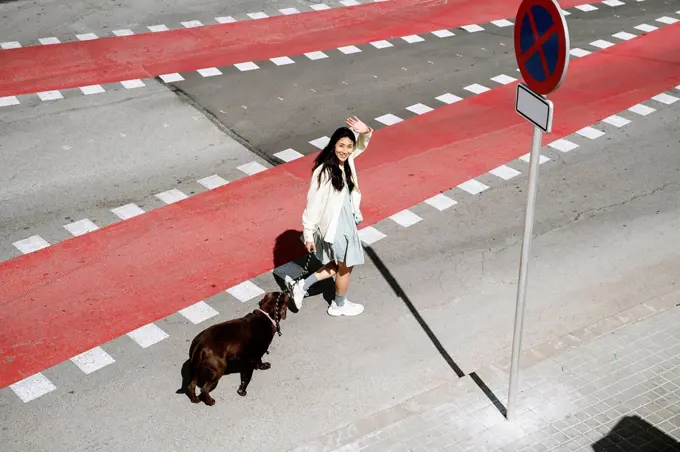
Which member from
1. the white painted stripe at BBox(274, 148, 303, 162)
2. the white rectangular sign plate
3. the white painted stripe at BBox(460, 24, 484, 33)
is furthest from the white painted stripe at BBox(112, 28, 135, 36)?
the white rectangular sign plate

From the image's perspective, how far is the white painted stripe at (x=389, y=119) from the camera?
47.9 feet

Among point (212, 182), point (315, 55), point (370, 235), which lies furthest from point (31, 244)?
point (315, 55)

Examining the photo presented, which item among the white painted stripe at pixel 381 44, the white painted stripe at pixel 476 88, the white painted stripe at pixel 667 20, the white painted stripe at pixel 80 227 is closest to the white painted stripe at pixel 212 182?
the white painted stripe at pixel 80 227

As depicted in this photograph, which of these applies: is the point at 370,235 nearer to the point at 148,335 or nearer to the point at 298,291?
the point at 298,291

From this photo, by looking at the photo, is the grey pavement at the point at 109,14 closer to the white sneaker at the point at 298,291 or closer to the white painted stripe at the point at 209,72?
the white painted stripe at the point at 209,72

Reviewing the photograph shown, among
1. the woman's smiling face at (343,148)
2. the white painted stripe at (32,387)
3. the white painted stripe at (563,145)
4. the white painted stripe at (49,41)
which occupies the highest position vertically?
the woman's smiling face at (343,148)

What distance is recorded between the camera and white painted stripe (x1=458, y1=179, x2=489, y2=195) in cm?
1243

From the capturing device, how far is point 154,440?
805 centimetres

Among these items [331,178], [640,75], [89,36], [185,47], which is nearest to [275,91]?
[185,47]

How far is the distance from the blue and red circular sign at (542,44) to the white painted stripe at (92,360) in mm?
4773

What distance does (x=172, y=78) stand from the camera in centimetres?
1620

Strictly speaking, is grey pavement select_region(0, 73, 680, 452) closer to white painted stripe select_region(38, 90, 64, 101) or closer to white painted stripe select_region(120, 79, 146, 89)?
white painted stripe select_region(120, 79, 146, 89)

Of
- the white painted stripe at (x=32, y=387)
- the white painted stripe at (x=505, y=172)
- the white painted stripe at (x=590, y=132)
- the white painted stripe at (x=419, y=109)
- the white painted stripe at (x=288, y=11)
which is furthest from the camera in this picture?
the white painted stripe at (x=288, y=11)

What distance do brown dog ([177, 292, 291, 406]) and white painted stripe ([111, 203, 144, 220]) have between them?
3604 millimetres
